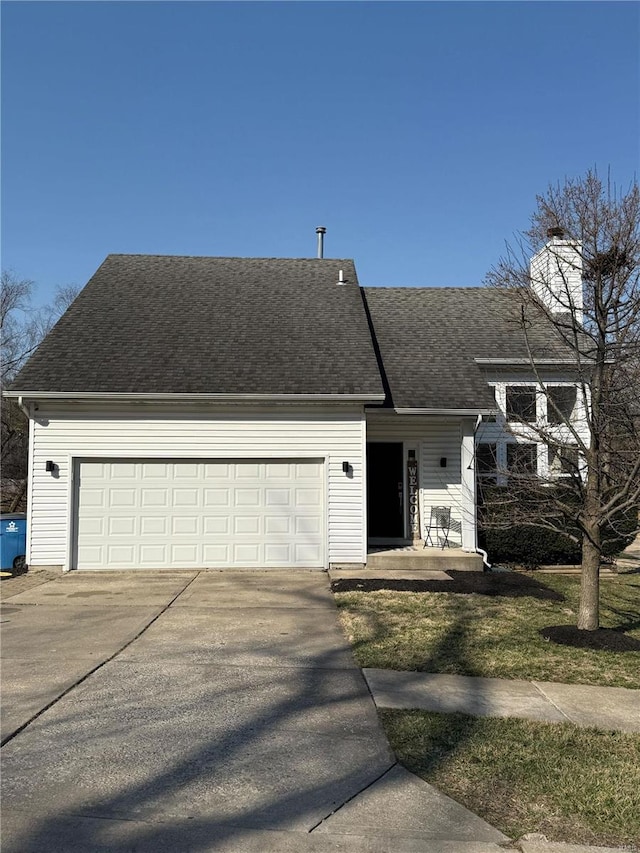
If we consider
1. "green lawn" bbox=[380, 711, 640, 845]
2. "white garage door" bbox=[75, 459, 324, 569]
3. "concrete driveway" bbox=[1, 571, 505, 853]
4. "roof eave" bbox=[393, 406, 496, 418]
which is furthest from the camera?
"roof eave" bbox=[393, 406, 496, 418]

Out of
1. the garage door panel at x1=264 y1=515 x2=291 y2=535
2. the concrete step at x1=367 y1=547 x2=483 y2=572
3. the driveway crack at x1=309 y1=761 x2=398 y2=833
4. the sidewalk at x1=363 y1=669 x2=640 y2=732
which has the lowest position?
the sidewalk at x1=363 y1=669 x2=640 y2=732

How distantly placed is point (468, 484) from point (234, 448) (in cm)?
470

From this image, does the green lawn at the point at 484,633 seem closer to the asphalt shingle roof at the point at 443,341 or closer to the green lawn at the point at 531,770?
the green lawn at the point at 531,770

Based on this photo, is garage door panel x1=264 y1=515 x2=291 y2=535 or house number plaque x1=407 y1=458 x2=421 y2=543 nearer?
garage door panel x1=264 y1=515 x2=291 y2=535

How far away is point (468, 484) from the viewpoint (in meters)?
13.3

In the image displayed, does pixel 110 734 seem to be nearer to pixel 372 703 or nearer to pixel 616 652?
pixel 372 703

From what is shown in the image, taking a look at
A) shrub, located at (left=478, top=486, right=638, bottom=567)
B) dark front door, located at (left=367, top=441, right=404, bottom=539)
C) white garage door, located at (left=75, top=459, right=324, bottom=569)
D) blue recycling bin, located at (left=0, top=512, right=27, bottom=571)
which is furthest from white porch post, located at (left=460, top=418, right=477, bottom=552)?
blue recycling bin, located at (left=0, top=512, right=27, bottom=571)

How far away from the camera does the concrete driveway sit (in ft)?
11.3

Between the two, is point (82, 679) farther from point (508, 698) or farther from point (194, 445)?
point (194, 445)

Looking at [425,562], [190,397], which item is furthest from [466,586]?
[190,397]

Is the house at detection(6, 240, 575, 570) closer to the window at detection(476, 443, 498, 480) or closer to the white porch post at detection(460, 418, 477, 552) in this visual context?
the white porch post at detection(460, 418, 477, 552)

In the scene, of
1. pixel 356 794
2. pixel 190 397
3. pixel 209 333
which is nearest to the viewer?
pixel 356 794

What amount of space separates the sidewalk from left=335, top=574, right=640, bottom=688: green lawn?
25 cm

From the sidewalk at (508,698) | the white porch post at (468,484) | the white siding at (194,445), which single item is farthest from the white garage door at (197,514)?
the sidewalk at (508,698)
